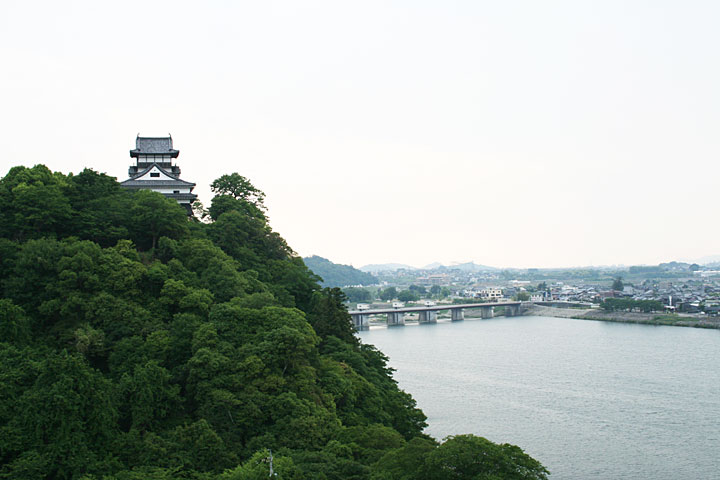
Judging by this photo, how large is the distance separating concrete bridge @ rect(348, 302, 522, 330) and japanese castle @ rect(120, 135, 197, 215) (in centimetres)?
2032

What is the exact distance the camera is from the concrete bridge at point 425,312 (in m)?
35.6

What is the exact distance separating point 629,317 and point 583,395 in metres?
21.2

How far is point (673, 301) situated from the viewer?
4147 centimetres

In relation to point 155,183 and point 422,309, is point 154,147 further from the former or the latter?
point 422,309

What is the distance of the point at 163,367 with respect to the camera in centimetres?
881

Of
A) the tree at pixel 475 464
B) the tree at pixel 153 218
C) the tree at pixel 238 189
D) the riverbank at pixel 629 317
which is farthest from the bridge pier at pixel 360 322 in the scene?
the tree at pixel 475 464

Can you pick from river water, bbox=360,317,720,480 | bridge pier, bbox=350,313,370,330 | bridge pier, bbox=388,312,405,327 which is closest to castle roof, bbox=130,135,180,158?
river water, bbox=360,317,720,480

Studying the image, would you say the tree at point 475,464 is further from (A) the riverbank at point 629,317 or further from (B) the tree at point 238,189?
(A) the riverbank at point 629,317

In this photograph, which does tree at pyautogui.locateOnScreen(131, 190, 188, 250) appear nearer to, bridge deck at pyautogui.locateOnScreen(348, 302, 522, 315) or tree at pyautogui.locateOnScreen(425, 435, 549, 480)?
tree at pyautogui.locateOnScreen(425, 435, 549, 480)

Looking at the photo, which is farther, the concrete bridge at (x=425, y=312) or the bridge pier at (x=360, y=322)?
the concrete bridge at (x=425, y=312)

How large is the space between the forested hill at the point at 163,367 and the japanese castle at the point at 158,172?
156 cm

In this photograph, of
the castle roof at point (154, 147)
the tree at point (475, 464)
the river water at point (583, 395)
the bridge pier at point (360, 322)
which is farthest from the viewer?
the bridge pier at point (360, 322)

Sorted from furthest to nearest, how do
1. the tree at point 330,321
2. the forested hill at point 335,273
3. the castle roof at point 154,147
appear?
the forested hill at point 335,273, the castle roof at point 154,147, the tree at point 330,321

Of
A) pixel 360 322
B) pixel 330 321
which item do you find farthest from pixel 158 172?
pixel 360 322
